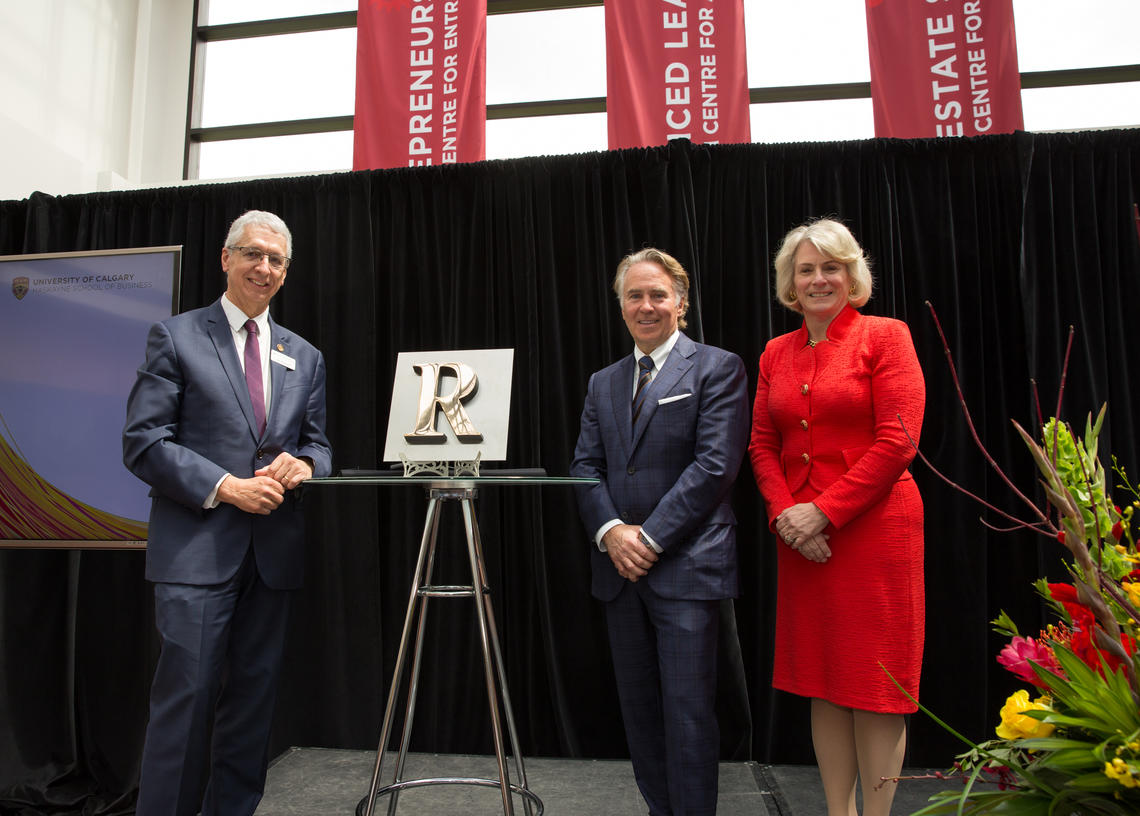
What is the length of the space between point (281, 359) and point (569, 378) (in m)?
1.27

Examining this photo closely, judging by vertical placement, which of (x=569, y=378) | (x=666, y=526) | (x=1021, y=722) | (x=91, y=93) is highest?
(x=91, y=93)

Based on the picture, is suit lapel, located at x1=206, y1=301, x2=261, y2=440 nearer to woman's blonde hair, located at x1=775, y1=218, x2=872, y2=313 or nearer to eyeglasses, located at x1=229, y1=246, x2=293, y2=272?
eyeglasses, located at x1=229, y1=246, x2=293, y2=272

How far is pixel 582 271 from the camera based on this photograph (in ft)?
10.7

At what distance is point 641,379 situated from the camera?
7.31 ft

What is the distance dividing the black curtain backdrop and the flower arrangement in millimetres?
2418

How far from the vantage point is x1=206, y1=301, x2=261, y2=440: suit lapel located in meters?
2.20

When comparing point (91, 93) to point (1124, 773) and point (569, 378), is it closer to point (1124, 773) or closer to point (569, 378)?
point (569, 378)

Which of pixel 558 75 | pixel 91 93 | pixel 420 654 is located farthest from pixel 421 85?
pixel 420 654

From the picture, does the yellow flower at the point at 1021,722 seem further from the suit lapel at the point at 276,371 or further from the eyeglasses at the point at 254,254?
the eyeglasses at the point at 254,254

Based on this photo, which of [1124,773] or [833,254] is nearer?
[1124,773]

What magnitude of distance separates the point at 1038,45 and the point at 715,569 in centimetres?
434

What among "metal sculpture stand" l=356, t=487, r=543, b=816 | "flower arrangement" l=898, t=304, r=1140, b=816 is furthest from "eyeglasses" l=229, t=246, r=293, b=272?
"flower arrangement" l=898, t=304, r=1140, b=816

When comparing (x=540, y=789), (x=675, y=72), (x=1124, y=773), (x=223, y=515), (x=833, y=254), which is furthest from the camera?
(x=675, y=72)

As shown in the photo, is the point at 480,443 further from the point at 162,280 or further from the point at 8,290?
the point at 8,290
